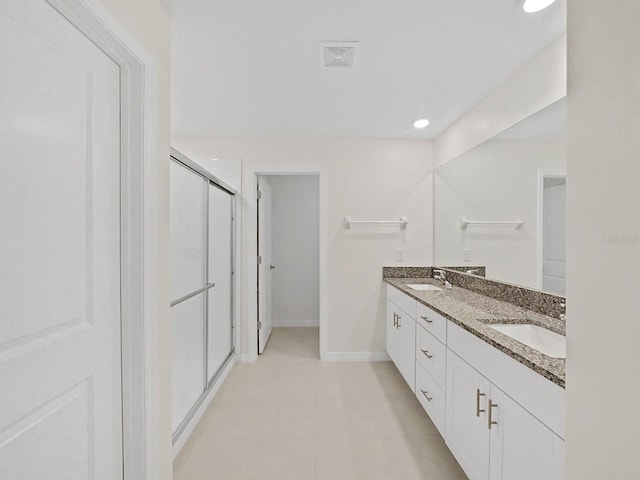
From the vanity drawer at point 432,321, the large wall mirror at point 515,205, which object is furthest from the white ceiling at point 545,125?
the vanity drawer at point 432,321

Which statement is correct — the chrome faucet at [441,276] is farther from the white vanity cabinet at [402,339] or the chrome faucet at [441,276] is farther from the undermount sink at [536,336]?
the undermount sink at [536,336]

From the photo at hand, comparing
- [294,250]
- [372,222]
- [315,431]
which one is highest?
[372,222]

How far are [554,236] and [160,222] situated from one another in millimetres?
2005

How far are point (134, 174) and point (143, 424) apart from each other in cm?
100

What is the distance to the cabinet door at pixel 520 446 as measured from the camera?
1053 mm

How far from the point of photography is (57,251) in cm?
99

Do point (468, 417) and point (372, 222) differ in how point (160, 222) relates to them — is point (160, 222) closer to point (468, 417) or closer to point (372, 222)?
point (468, 417)

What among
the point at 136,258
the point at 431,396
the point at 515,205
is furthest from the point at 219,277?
the point at 515,205

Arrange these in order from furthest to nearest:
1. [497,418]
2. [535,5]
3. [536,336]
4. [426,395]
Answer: [426,395] < [536,336] < [535,5] < [497,418]

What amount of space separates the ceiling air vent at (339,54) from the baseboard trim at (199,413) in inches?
94.4

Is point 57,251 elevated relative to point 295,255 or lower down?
elevated

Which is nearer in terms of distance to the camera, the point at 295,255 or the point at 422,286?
the point at 422,286

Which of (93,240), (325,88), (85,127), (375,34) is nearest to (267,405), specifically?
(93,240)

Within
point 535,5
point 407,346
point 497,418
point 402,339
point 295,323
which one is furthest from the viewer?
point 295,323
